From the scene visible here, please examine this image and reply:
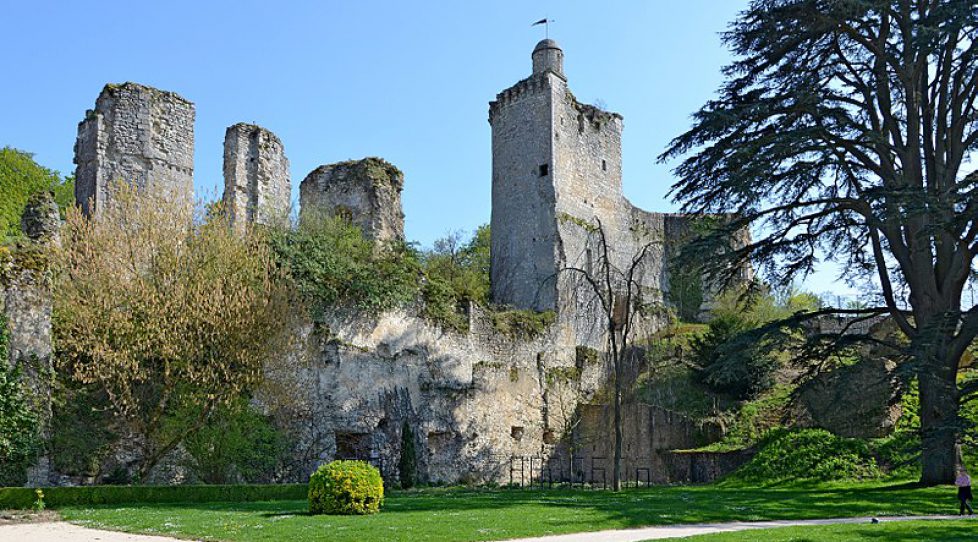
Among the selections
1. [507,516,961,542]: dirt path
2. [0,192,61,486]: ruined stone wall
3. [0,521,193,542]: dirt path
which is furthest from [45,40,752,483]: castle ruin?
[507,516,961,542]: dirt path

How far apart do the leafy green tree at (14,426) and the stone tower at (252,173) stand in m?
8.87

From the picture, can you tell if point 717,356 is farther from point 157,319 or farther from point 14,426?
point 14,426

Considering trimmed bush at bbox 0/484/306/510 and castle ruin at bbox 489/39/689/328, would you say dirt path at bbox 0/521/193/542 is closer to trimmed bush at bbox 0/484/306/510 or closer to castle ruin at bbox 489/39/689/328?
trimmed bush at bbox 0/484/306/510

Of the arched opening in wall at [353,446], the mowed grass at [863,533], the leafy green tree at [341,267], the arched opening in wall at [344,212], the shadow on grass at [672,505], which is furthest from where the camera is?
the arched opening in wall at [344,212]

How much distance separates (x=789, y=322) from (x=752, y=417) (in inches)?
316

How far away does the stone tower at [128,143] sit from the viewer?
74.2ft

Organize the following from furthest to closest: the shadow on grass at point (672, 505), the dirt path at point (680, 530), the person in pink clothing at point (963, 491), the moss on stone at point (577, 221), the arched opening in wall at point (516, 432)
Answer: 1. the moss on stone at point (577, 221)
2. the arched opening in wall at point (516, 432)
3. the person in pink clothing at point (963, 491)
4. the shadow on grass at point (672, 505)
5. the dirt path at point (680, 530)

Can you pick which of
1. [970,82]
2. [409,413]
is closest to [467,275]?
[409,413]

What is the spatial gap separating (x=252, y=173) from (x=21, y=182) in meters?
20.2

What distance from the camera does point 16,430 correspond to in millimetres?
15625

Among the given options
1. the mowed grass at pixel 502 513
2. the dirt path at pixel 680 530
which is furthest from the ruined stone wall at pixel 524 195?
the dirt path at pixel 680 530

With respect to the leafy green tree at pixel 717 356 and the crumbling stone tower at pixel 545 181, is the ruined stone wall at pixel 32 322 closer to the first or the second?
the leafy green tree at pixel 717 356

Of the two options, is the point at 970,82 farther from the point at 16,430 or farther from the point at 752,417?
the point at 16,430

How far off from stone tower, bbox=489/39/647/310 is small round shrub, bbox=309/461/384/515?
15.9m
